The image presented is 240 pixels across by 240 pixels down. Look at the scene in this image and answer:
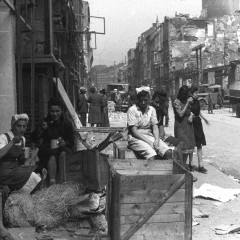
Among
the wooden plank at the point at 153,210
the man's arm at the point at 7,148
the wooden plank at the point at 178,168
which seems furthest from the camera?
Result: the man's arm at the point at 7,148

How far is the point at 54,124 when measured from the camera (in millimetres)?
6738

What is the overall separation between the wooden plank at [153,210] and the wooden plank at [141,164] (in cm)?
107

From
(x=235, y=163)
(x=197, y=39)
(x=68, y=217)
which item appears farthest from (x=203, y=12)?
(x=68, y=217)

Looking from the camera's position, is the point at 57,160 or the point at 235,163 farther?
the point at 235,163

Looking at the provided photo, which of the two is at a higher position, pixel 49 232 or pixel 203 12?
pixel 203 12

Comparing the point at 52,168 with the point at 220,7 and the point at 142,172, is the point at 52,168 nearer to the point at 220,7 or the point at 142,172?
the point at 142,172

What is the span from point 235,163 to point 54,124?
5525 mm

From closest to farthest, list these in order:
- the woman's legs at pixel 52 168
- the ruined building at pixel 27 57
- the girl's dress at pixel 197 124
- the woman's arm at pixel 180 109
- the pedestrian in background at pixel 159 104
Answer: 1. the woman's legs at pixel 52 168
2. the ruined building at pixel 27 57
3. the woman's arm at pixel 180 109
4. the girl's dress at pixel 197 124
5. the pedestrian in background at pixel 159 104

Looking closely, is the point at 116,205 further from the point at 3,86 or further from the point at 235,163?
the point at 235,163

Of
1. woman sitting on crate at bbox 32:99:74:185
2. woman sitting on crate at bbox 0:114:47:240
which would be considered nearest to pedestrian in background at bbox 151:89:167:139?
woman sitting on crate at bbox 32:99:74:185

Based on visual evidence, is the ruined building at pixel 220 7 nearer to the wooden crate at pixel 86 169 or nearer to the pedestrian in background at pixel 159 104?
the pedestrian in background at pixel 159 104

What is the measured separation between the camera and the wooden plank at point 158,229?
4.10m

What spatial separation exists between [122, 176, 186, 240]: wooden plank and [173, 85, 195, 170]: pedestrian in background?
491 centimetres

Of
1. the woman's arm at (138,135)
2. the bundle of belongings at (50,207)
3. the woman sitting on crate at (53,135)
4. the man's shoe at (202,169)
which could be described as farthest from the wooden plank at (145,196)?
the man's shoe at (202,169)
